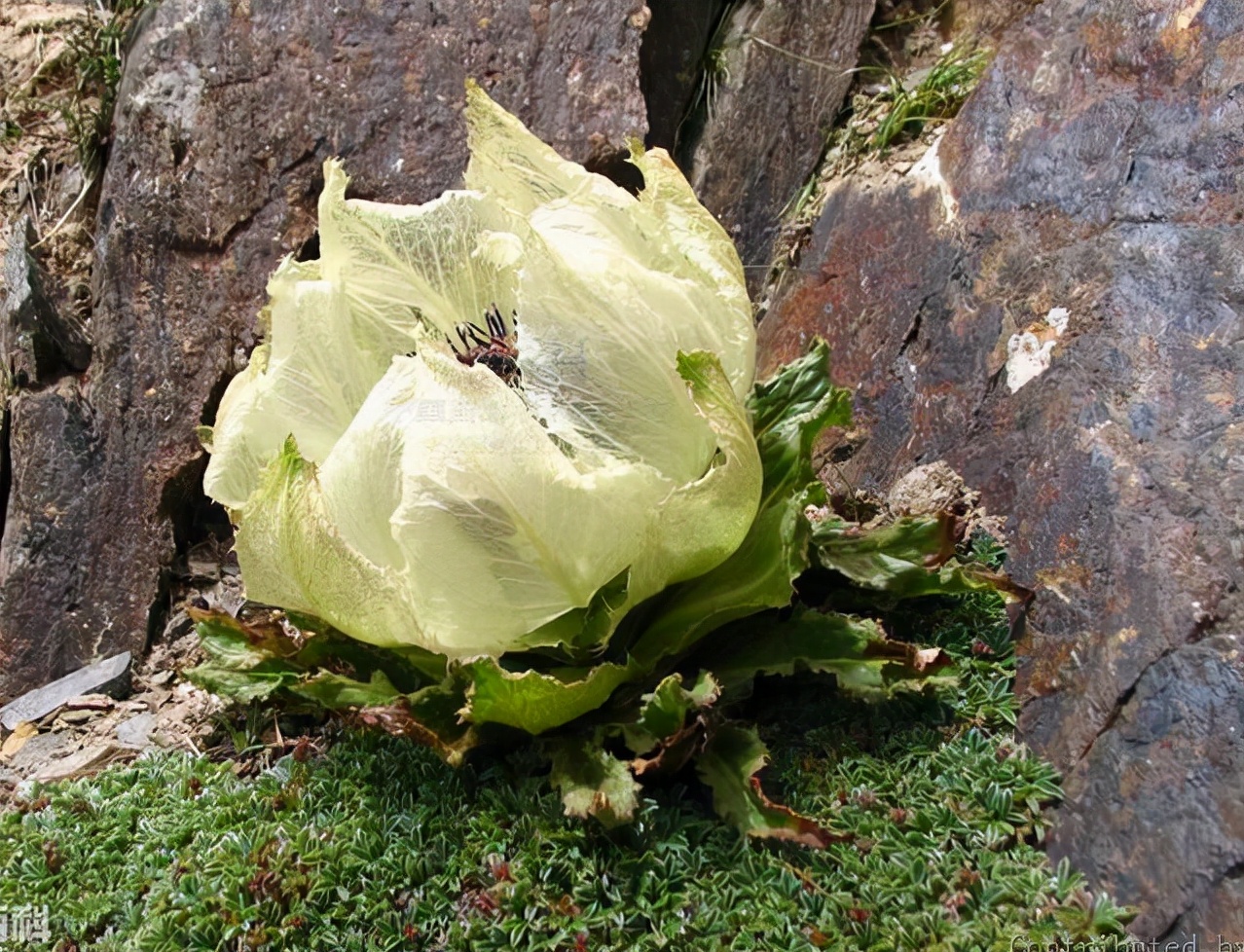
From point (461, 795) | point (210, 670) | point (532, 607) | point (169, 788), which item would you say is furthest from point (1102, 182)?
point (169, 788)

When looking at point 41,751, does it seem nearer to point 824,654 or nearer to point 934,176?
point 824,654

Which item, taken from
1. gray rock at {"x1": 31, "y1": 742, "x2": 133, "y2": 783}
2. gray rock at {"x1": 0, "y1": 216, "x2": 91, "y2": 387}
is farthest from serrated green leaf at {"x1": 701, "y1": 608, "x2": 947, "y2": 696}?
gray rock at {"x1": 0, "y1": 216, "x2": 91, "y2": 387}

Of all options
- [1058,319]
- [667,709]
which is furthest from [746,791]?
[1058,319]

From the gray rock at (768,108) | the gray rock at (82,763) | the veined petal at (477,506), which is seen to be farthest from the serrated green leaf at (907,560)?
the gray rock at (82,763)

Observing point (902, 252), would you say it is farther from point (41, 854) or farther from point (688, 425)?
point (41, 854)

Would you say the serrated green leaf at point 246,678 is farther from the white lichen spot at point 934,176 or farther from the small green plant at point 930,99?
the small green plant at point 930,99
